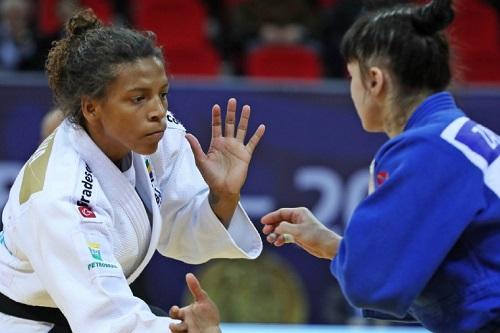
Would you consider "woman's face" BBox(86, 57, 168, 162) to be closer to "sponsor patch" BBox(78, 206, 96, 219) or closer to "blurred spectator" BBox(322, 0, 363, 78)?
"sponsor patch" BBox(78, 206, 96, 219)

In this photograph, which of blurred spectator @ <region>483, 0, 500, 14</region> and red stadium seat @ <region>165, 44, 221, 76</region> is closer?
red stadium seat @ <region>165, 44, 221, 76</region>

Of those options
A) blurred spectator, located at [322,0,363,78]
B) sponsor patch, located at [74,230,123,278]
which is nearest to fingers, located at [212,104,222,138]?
sponsor patch, located at [74,230,123,278]

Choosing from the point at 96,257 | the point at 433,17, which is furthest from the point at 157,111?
the point at 433,17

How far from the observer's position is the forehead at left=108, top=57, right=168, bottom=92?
3.10 metres

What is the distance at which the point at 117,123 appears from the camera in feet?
10.3

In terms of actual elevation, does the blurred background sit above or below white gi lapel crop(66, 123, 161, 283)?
below

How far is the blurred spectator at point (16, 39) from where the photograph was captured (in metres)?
7.66

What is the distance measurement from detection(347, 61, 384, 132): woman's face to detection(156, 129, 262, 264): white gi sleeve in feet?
2.72

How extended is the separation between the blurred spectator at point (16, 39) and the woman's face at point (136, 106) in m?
4.64

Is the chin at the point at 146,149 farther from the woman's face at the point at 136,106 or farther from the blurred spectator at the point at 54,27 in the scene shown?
the blurred spectator at the point at 54,27

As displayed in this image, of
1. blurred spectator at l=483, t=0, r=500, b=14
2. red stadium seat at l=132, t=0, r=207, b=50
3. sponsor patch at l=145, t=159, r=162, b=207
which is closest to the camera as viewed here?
sponsor patch at l=145, t=159, r=162, b=207

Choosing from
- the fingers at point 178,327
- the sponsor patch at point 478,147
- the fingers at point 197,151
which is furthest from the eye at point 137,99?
the sponsor patch at point 478,147

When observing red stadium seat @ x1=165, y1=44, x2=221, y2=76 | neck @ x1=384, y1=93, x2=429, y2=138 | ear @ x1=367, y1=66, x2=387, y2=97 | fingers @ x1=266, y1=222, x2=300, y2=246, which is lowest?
red stadium seat @ x1=165, y1=44, x2=221, y2=76

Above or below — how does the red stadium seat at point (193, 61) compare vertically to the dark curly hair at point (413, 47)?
below
